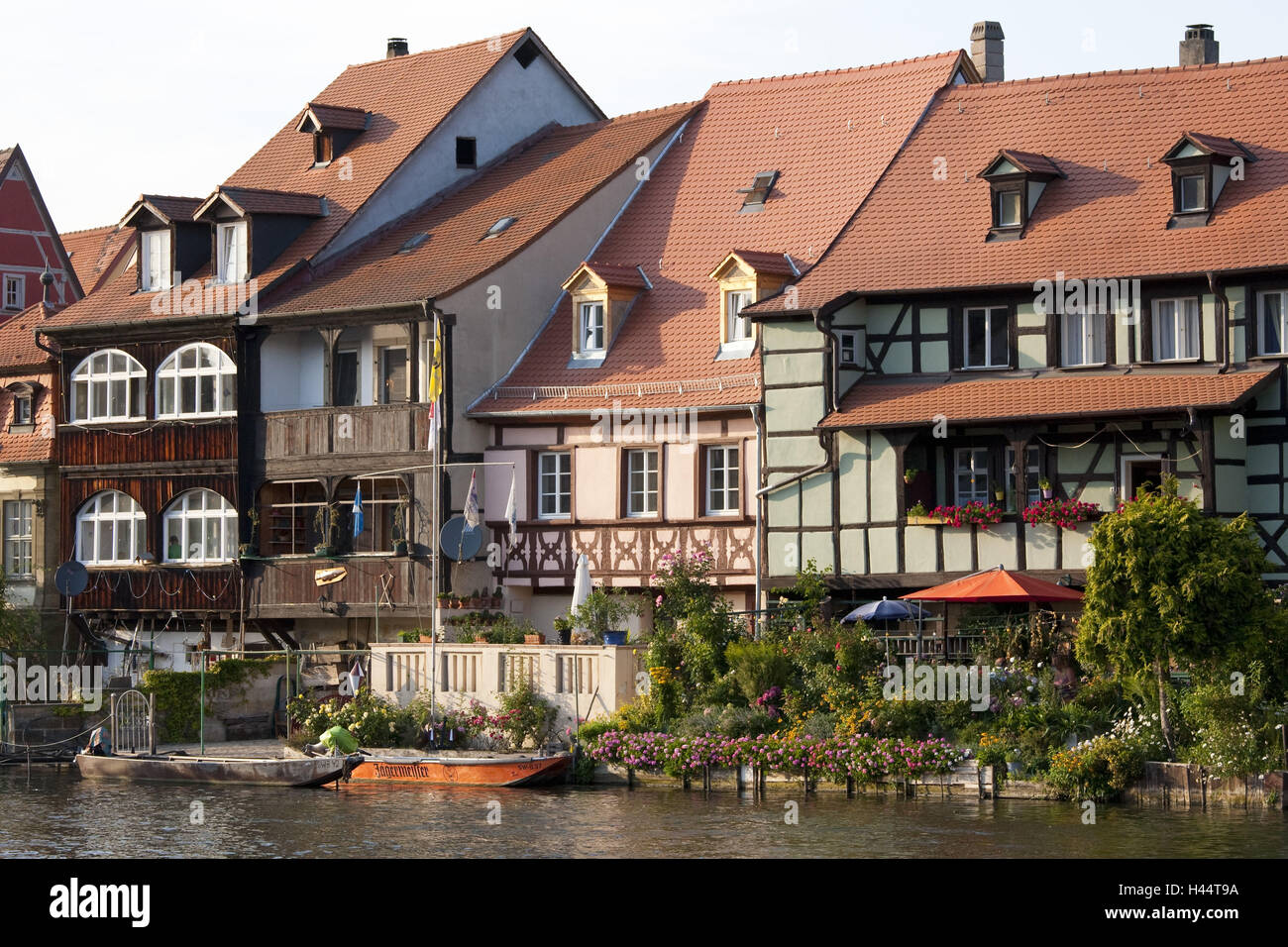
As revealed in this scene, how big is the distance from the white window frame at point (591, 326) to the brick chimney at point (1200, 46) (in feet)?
39.6

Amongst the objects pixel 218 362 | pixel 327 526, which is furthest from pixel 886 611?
pixel 218 362

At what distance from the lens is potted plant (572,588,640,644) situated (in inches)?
1443

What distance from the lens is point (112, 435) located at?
4684cm

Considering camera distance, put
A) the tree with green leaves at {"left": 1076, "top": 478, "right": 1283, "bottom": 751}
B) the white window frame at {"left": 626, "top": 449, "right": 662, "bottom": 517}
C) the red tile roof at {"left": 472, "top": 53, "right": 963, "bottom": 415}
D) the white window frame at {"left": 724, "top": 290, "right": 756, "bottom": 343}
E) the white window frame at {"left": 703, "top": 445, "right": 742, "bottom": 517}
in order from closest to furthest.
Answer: the tree with green leaves at {"left": 1076, "top": 478, "right": 1283, "bottom": 751} < the white window frame at {"left": 703, "top": 445, "right": 742, "bottom": 517} < the white window frame at {"left": 724, "top": 290, "right": 756, "bottom": 343} < the white window frame at {"left": 626, "top": 449, "right": 662, "bottom": 517} < the red tile roof at {"left": 472, "top": 53, "right": 963, "bottom": 415}

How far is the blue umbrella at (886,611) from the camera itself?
34938mm

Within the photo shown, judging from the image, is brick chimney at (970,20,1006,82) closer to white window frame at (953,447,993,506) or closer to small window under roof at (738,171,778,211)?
small window under roof at (738,171,778,211)

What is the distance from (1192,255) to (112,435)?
75.3 ft

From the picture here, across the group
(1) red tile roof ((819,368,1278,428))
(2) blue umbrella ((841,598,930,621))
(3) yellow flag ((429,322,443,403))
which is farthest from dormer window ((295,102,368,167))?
(2) blue umbrella ((841,598,930,621))

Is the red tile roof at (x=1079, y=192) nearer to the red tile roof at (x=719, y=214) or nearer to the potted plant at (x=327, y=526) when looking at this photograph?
the red tile roof at (x=719, y=214)

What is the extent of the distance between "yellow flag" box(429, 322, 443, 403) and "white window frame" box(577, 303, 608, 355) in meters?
2.70

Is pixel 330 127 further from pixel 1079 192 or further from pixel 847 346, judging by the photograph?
pixel 1079 192
